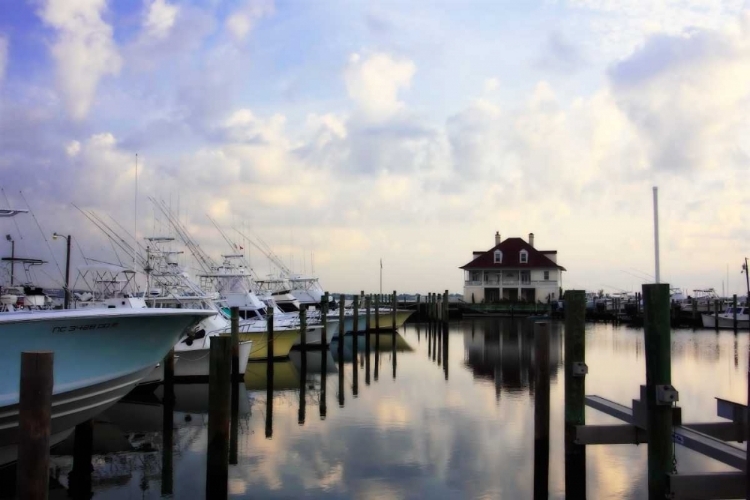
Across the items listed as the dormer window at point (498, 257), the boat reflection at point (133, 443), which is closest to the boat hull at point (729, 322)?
the dormer window at point (498, 257)

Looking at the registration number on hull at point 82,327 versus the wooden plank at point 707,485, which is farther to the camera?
the registration number on hull at point 82,327

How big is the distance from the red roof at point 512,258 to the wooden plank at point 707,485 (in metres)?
67.2

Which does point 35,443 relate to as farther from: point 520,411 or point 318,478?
point 520,411

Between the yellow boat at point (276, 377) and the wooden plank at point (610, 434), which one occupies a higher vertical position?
the wooden plank at point (610, 434)

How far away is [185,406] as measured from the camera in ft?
64.6

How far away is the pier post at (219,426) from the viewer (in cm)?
1038

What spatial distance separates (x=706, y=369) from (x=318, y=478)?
22.8 meters

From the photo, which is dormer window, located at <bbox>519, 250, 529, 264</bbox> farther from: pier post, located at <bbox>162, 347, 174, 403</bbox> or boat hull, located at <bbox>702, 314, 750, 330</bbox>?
pier post, located at <bbox>162, 347, 174, 403</bbox>

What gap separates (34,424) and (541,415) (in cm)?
759

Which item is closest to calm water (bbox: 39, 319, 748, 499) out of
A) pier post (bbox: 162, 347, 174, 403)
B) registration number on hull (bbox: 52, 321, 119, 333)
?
pier post (bbox: 162, 347, 174, 403)

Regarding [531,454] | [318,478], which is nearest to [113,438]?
[318,478]

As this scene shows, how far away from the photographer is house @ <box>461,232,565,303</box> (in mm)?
73812

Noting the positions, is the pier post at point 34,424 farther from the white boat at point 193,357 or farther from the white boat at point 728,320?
the white boat at point 728,320

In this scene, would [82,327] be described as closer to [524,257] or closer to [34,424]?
[34,424]
